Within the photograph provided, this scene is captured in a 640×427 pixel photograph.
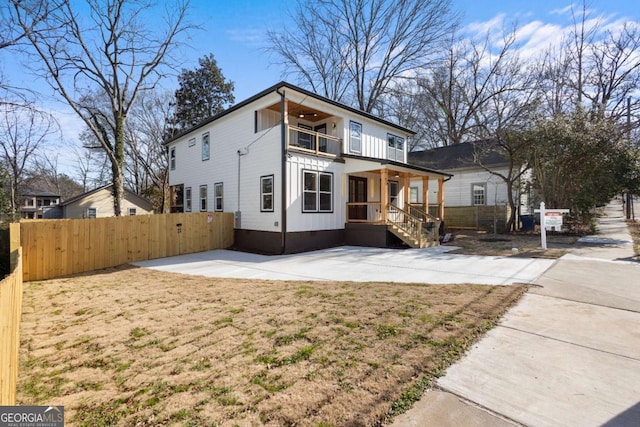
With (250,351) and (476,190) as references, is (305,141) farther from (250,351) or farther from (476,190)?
(476,190)

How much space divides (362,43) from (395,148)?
12.9 meters

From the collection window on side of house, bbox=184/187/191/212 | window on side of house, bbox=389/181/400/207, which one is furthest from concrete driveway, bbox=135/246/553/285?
window on side of house, bbox=184/187/191/212

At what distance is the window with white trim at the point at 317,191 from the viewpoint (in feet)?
39.6

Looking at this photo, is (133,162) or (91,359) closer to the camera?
(91,359)

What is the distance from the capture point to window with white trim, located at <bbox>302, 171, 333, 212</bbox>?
39.6 ft

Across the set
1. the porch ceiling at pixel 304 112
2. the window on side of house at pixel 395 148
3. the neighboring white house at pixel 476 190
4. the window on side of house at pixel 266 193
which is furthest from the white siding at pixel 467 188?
the window on side of house at pixel 266 193

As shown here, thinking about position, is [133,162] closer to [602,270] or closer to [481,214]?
[481,214]

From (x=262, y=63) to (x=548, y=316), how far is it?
925 inches

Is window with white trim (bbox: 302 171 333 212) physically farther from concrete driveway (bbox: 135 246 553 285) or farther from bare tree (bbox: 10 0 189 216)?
bare tree (bbox: 10 0 189 216)

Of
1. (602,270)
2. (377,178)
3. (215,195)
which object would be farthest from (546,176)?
(215,195)

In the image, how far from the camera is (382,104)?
27.6 metres

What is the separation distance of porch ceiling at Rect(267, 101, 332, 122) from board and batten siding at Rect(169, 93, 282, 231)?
66cm

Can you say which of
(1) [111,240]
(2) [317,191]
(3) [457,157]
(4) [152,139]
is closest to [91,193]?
(4) [152,139]

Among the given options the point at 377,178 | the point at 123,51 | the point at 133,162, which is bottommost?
the point at 377,178
